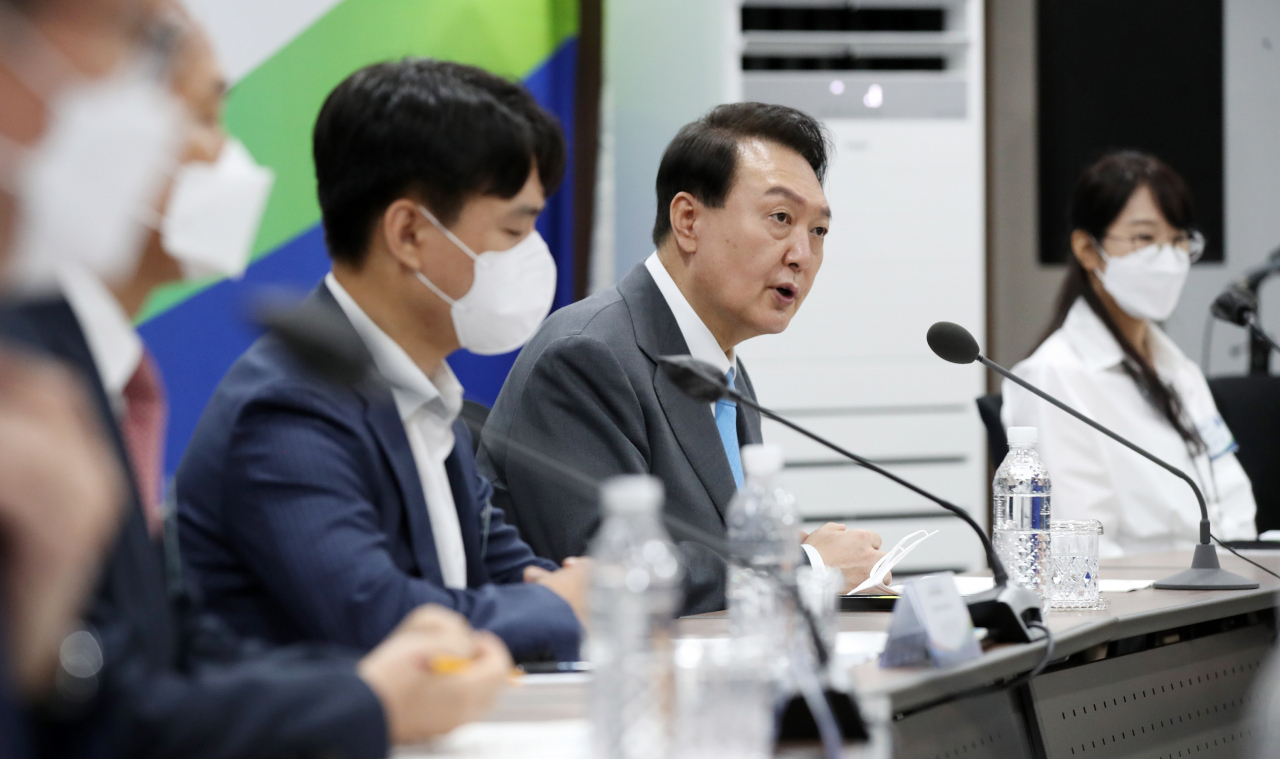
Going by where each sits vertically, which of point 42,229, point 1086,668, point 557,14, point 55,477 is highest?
point 557,14

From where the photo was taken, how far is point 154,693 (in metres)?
0.89

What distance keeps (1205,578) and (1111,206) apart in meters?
1.31

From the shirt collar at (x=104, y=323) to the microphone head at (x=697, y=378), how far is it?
616 mm

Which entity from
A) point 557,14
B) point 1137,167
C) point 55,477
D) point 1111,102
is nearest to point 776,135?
point 1137,167

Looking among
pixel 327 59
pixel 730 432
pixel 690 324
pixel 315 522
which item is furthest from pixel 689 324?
pixel 327 59

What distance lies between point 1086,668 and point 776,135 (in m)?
1.09

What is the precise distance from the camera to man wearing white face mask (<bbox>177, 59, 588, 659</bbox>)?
4.33ft

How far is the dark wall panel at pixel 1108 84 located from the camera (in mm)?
4496

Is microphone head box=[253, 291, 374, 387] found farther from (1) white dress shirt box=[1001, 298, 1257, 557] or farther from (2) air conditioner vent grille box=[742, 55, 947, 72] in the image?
(2) air conditioner vent grille box=[742, 55, 947, 72]

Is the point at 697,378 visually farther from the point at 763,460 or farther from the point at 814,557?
the point at 814,557

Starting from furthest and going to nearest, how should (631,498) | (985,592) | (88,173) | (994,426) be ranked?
(994,426), (985,592), (631,498), (88,173)

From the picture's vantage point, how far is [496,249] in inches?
60.8


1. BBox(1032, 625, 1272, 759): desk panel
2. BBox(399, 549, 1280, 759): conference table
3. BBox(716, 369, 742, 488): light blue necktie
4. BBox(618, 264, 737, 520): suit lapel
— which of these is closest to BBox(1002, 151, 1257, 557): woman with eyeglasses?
BBox(399, 549, 1280, 759): conference table

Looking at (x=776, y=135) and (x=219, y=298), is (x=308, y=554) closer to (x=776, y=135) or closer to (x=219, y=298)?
(x=776, y=135)
